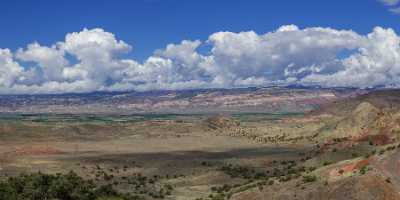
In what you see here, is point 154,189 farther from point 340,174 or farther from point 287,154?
point 287,154

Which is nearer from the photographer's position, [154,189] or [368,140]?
[154,189]

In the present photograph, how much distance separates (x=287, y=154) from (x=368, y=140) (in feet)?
86.4

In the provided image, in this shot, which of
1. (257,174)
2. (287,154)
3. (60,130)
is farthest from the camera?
(60,130)

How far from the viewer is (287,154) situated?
10719 cm

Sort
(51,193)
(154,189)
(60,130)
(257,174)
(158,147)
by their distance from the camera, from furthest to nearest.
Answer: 1. (60,130)
2. (158,147)
3. (257,174)
4. (154,189)
5. (51,193)

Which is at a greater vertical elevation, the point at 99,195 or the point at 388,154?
the point at 388,154

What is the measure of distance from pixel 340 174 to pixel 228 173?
30.6m

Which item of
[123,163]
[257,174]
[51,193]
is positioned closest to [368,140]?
[257,174]

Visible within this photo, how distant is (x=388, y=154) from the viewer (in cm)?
4847

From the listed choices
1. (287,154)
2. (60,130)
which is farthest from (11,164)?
(60,130)

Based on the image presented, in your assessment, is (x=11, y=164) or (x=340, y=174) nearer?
(x=340, y=174)

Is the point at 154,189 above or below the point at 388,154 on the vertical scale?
below

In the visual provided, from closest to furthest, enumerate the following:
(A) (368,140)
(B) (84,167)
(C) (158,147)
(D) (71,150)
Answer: (A) (368,140), (B) (84,167), (D) (71,150), (C) (158,147)

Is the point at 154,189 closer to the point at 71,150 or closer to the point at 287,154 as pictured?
the point at 287,154
